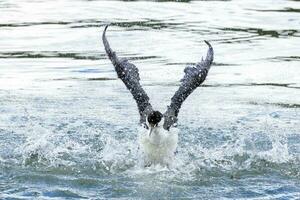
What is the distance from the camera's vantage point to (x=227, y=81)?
1717 centimetres

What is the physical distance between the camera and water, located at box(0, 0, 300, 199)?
11.3 metres

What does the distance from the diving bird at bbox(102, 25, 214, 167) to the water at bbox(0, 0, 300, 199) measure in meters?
0.25

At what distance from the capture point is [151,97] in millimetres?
16000

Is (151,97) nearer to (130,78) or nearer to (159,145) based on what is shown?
(130,78)

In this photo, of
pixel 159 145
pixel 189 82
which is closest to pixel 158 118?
pixel 159 145

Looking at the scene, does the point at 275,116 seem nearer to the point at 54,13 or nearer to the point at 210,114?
the point at 210,114

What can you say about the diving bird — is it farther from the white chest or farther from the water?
the water

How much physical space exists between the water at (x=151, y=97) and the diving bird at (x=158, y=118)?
0.25 m

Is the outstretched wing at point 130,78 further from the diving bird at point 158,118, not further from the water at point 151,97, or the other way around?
the water at point 151,97

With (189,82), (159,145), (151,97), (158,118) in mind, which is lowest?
(159,145)

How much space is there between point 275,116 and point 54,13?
10.1 metres

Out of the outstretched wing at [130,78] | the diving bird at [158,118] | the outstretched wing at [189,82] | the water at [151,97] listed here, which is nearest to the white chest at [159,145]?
the diving bird at [158,118]

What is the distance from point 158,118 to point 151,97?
5553 millimetres

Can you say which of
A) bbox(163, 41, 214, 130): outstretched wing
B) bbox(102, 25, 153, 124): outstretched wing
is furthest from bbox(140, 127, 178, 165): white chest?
bbox(102, 25, 153, 124): outstretched wing
